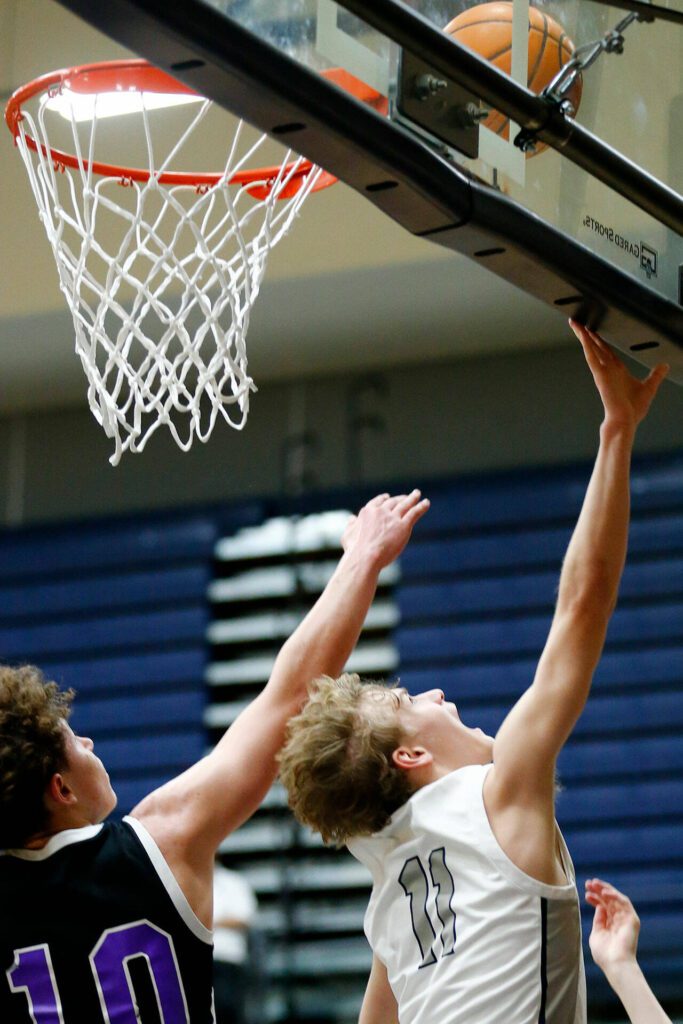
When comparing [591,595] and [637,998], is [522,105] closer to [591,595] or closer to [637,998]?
[591,595]

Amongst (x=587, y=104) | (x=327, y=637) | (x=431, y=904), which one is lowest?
(x=431, y=904)

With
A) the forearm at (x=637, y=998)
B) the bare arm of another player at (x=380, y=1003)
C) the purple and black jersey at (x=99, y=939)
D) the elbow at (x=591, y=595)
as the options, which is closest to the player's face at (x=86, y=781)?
the purple and black jersey at (x=99, y=939)

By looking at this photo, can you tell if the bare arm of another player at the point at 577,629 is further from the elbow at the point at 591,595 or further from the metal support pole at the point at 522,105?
the metal support pole at the point at 522,105

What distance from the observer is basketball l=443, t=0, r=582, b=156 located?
240 centimetres

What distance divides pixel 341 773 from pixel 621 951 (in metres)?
0.67

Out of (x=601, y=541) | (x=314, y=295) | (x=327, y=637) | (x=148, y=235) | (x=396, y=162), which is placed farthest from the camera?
(x=314, y=295)

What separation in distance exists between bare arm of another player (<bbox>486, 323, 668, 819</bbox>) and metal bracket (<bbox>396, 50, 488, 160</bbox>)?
0.48 metres

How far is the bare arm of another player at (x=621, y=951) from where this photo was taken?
2.61 m

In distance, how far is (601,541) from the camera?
2420mm

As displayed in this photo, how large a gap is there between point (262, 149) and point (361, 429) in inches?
107

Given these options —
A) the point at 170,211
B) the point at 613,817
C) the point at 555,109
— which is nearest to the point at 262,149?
the point at 170,211

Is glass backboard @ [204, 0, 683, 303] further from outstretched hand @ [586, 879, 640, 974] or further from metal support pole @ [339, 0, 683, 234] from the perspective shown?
outstretched hand @ [586, 879, 640, 974]

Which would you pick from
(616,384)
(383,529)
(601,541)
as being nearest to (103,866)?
(383,529)

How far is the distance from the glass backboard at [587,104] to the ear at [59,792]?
1.17 meters
